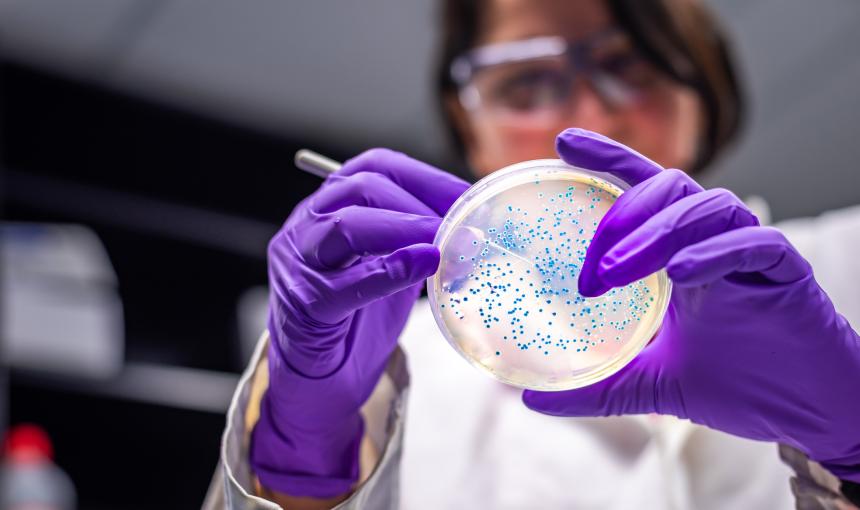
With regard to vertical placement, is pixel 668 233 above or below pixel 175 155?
above

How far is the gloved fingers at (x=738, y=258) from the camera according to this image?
61cm

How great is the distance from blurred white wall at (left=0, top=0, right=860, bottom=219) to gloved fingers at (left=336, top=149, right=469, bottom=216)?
1603mm

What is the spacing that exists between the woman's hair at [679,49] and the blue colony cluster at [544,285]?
0.68 meters

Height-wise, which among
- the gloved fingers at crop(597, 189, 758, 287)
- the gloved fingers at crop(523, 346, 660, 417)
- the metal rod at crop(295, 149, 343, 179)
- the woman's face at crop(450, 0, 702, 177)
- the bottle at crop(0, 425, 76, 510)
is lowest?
the bottle at crop(0, 425, 76, 510)

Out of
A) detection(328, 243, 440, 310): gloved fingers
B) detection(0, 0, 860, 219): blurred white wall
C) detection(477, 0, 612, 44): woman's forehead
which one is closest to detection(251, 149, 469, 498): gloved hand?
detection(328, 243, 440, 310): gloved fingers

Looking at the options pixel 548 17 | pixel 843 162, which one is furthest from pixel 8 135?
pixel 843 162

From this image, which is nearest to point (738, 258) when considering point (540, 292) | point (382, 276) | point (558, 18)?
point (540, 292)

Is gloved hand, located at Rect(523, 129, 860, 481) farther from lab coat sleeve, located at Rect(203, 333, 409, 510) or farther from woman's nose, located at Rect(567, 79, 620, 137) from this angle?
woman's nose, located at Rect(567, 79, 620, 137)

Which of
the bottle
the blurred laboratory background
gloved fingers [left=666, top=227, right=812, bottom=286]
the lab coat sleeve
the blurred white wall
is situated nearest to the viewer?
gloved fingers [left=666, top=227, right=812, bottom=286]

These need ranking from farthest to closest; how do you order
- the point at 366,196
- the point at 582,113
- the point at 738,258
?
the point at 582,113
the point at 366,196
the point at 738,258

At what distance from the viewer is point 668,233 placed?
64 centimetres

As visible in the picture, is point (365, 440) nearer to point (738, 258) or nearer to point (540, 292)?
point (540, 292)

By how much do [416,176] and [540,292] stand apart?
0.63 ft

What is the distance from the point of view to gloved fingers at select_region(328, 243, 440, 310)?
0.68 m
